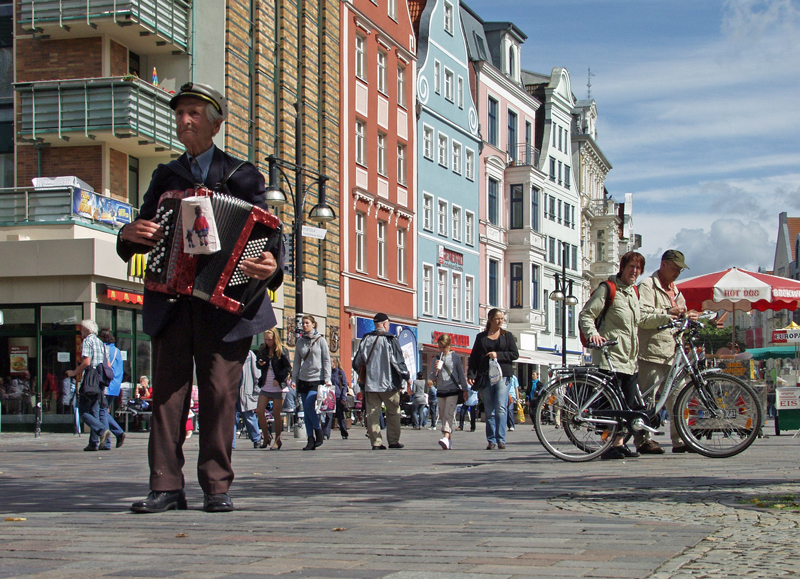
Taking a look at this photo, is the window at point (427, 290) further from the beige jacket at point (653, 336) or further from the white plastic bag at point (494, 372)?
the beige jacket at point (653, 336)

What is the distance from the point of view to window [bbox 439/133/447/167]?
49812 millimetres

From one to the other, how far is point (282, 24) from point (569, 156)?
38.1 metres

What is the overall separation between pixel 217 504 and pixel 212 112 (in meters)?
2.11

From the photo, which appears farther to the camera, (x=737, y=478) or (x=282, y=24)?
(x=282, y=24)

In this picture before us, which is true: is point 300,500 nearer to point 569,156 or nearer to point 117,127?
point 117,127

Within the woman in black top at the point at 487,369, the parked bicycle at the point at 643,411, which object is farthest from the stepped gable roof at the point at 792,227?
the parked bicycle at the point at 643,411

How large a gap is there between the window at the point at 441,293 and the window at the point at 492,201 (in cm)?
793

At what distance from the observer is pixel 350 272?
3969cm

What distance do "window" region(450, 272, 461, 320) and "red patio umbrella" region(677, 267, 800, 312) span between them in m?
32.0

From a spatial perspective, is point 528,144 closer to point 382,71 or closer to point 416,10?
point 416,10

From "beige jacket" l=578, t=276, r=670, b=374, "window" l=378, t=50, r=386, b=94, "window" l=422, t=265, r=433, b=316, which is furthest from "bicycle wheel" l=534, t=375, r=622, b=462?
"window" l=422, t=265, r=433, b=316

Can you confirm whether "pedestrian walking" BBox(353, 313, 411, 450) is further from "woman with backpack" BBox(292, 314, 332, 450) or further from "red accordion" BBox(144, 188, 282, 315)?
"red accordion" BBox(144, 188, 282, 315)

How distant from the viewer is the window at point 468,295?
52969mm

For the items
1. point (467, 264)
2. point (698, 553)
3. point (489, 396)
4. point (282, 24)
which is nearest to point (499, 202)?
point (467, 264)
